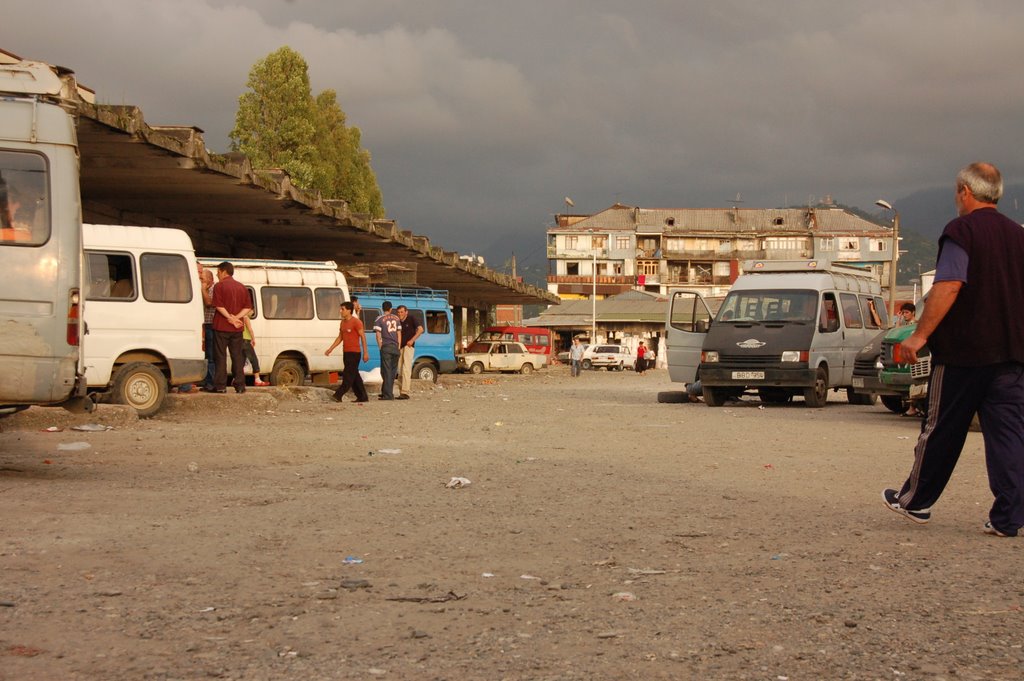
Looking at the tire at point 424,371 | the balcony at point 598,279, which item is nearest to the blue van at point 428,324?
the tire at point 424,371

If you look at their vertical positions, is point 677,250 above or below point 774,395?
above

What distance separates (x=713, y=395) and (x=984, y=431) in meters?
15.0

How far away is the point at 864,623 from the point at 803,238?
401ft

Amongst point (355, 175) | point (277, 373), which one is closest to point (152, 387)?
point (277, 373)

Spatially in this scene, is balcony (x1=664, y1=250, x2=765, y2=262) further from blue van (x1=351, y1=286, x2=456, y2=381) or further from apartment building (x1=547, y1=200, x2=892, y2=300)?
blue van (x1=351, y1=286, x2=456, y2=381)

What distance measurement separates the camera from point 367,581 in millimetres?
5410

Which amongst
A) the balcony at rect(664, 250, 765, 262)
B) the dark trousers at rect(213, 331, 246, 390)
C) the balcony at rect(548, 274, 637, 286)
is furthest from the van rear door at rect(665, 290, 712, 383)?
the balcony at rect(664, 250, 765, 262)

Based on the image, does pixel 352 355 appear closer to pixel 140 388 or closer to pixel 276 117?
pixel 140 388

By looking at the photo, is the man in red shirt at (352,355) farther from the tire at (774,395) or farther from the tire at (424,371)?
the tire at (424,371)

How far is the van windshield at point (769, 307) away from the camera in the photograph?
843 inches

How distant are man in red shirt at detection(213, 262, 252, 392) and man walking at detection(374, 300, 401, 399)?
11.7 feet

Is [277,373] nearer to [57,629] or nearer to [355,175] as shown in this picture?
[57,629]

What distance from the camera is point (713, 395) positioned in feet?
71.1

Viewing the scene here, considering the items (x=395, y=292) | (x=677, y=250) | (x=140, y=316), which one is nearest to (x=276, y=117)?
(x=395, y=292)
